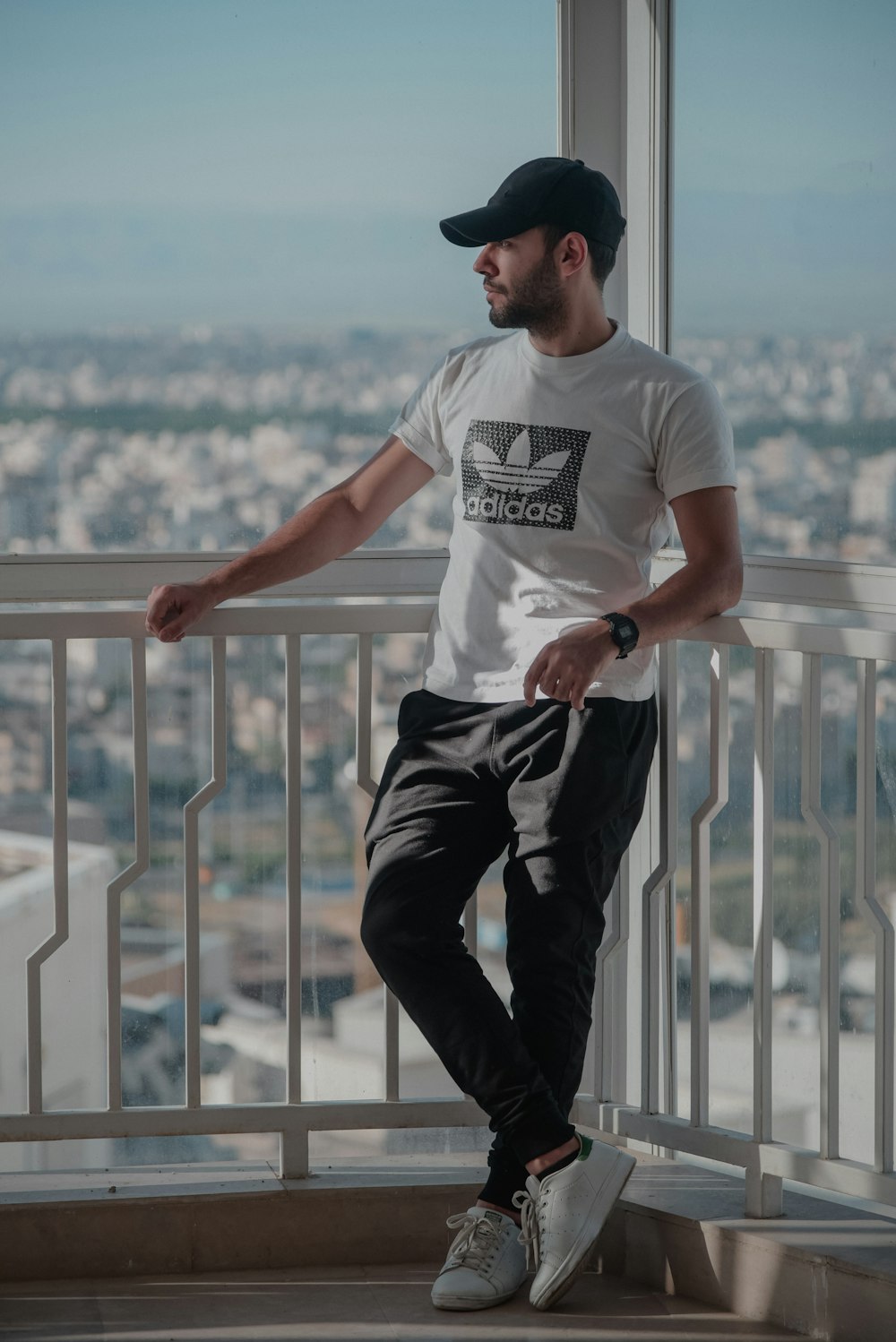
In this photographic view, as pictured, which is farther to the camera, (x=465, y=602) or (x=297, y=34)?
(x=297, y=34)

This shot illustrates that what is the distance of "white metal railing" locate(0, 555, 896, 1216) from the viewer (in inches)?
85.5

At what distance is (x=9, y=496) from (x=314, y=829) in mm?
837

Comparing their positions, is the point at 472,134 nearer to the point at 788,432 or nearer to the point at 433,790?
the point at 788,432

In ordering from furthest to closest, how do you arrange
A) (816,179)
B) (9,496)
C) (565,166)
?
(9,496) < (816,179) < (565,166)

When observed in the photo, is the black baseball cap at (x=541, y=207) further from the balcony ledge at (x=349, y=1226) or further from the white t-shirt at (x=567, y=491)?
the balcony ledge at (x=349, y=1226)

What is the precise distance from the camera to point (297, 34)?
8.51 ft

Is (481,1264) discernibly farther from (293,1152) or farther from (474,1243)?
(293,1152)

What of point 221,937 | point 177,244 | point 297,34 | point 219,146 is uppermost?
point 297,34

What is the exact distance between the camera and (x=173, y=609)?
7.50 ft

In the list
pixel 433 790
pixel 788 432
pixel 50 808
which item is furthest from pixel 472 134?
pixel 50 808

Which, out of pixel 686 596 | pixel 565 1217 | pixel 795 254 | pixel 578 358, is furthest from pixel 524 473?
pixel 565 1217

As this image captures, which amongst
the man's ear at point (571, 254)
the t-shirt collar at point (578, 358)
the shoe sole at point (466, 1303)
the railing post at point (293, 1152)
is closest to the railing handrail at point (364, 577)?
the t-shirt collar at point (578, 358)

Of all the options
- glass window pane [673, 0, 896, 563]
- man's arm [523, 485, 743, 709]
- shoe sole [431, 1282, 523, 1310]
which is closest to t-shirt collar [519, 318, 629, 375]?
man's arm [523, 485, 743, 709]

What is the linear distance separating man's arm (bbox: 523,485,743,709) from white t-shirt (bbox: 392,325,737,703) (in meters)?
0.04
